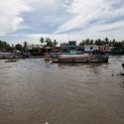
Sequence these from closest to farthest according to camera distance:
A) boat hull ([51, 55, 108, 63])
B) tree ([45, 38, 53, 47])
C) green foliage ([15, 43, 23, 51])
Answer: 1. boat hull ([51, 55, 108, 63])
2. tree ([45, 38, 53, 47])
3. green foliage ([15, 43, 23, 51])

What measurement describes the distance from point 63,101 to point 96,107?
1.63 m

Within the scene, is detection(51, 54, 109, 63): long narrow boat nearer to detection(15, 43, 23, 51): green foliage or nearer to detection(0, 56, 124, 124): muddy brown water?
detection(0, 56, 124, 124): muddy brown water

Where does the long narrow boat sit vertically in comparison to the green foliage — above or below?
below

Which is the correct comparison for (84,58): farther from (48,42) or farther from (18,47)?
(18,47)

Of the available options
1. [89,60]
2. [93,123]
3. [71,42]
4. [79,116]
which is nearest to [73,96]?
[79,116]

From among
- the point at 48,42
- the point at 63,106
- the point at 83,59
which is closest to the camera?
the point at 63,106

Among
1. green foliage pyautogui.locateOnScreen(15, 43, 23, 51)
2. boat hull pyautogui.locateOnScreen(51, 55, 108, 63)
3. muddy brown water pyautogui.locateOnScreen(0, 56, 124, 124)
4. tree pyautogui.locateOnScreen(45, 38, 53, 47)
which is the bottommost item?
muddy brown water pyautogui.locateOnScreen(0, 56, 124, 124)

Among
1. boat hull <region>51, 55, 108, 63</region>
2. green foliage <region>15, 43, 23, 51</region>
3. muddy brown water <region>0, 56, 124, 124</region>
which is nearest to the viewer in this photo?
muddy brown water <region>0, 56, 124, 124</region>

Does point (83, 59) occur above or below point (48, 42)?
below

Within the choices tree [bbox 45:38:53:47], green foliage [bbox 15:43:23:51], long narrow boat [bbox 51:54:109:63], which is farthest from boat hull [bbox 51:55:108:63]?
green foliage [bbox 15:43:23:51]

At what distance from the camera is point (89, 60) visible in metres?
24.8

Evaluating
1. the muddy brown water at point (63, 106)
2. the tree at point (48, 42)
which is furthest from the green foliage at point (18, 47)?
the muddy brown water at point (63, 106)

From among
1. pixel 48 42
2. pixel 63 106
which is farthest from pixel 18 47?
pixel 63 106

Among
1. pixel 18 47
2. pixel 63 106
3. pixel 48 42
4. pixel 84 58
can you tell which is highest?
pixel 48 42
